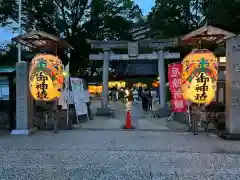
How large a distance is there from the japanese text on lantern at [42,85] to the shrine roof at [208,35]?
16.0 feet

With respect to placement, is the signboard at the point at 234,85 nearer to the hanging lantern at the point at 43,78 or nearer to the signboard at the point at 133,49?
the hanging lantern at the point at 43,78

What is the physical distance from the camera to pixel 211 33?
32.4 ft

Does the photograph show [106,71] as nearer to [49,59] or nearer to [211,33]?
[49,59]

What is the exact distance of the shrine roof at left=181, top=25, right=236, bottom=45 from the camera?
9.58 meters

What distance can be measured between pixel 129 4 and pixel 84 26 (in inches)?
199

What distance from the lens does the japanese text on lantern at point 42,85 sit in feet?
33.2

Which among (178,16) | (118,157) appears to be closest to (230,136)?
(118,157)

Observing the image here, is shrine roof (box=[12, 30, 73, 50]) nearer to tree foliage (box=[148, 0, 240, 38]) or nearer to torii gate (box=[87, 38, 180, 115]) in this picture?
torii gate (box=[87, 38, 180, 115])

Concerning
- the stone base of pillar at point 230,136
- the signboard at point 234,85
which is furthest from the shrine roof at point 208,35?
the stone base of pillar at point 230,136

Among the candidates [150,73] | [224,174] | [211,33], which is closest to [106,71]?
[211,33]

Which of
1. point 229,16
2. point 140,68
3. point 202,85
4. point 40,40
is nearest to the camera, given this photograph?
point 202,85

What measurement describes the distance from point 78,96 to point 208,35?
6525 millimetres

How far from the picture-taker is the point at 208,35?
10164 millimetres

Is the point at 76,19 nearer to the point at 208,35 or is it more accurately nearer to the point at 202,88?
the point at 208,35
